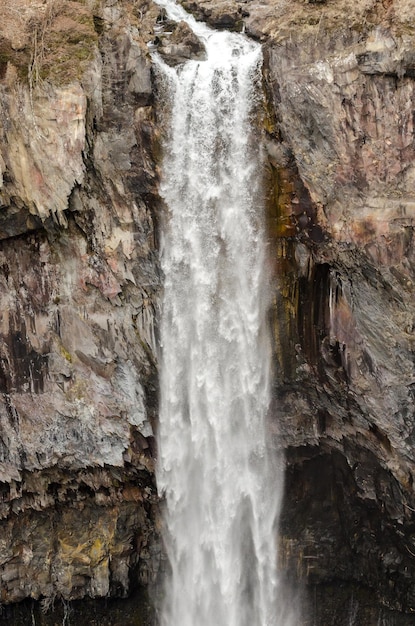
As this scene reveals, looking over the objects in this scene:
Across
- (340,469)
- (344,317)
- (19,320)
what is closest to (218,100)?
(344,317)

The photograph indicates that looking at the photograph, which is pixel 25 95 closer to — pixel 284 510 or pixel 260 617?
pixel 284 510

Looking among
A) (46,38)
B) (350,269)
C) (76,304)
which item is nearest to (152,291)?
(76,304)

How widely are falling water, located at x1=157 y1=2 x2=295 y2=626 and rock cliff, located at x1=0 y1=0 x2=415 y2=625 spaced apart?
2.13ft

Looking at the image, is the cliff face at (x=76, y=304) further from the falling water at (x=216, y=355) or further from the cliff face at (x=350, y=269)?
the cliff face at (x=350, y=269)

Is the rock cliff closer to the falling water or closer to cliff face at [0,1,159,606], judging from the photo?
cliff face at [0,1,159,606]

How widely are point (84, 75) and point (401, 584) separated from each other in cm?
1950

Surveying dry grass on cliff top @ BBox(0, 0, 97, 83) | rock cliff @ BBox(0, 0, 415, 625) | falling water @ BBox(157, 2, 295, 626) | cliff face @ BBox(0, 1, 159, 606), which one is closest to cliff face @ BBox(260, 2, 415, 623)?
rock cliff @ BBox(0, 0, 415, 625)

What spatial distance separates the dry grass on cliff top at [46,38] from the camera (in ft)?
67.0

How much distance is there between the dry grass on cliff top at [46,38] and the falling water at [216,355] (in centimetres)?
283

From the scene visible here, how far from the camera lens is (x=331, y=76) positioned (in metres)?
19.0

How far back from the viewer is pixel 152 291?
2194 centimetres

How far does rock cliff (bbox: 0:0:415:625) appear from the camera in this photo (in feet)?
61.7

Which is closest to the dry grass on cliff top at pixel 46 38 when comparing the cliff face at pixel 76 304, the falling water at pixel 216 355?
the cliff face at pixel 76 304

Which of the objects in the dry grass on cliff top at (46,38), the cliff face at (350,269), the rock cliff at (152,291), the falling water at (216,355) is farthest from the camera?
the falling water at (216,355)
